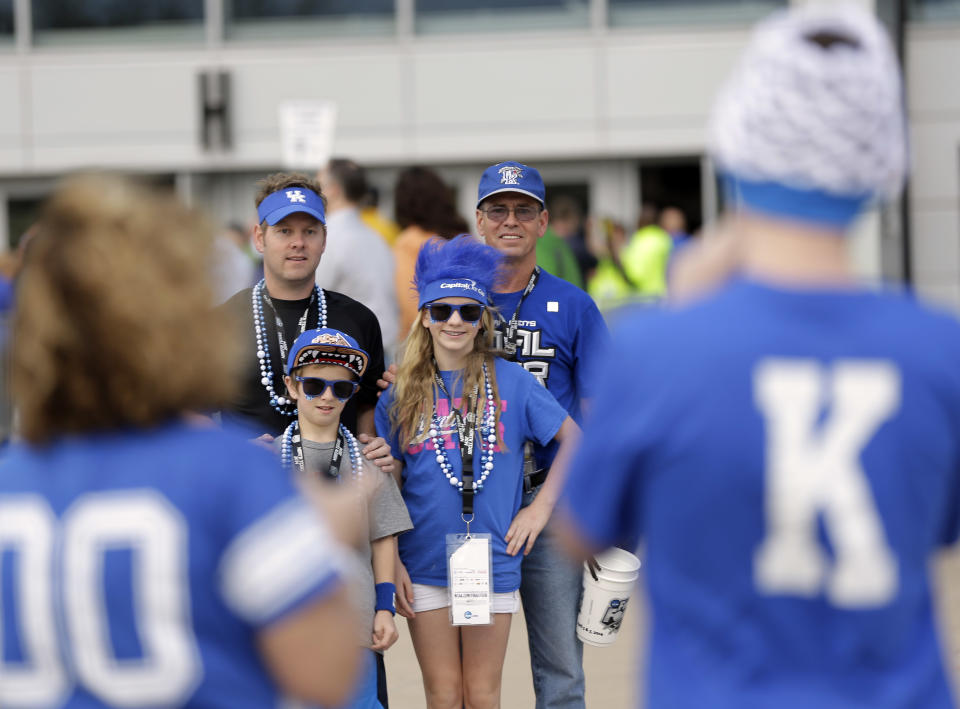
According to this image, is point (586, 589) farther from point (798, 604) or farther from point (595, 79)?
point (595, 79)

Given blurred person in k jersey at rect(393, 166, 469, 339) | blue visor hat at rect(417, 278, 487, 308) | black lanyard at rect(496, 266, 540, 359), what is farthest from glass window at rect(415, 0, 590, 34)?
blue visor hat at rect(417, 278, 487, 308)

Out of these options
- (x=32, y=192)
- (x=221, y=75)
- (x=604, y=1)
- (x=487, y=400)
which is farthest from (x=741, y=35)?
(x=487, y=400)

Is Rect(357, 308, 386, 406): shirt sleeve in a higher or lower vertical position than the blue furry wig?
lower

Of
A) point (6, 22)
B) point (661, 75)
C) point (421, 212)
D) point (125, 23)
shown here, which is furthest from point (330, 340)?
point (6, 22)

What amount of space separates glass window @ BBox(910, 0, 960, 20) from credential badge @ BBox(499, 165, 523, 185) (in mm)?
13443

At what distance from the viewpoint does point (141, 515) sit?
1.86 meters

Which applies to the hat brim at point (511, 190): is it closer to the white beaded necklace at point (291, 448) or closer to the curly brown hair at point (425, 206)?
the white beaded necklace at point (291, 448)

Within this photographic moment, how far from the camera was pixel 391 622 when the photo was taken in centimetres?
451

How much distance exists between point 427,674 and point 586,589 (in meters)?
0.65

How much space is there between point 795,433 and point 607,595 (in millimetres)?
A: 3098

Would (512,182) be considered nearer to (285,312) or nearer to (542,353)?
(542,353)

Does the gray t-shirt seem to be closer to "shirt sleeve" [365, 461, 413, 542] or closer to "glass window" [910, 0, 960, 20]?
"shirt sleeve" [365, 461, 413, 542]

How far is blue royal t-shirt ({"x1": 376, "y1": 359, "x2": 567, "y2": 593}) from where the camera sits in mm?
4766

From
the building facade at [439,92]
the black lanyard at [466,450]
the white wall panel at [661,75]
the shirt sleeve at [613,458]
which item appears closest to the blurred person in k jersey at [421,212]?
the black lanyard at [466,450]
